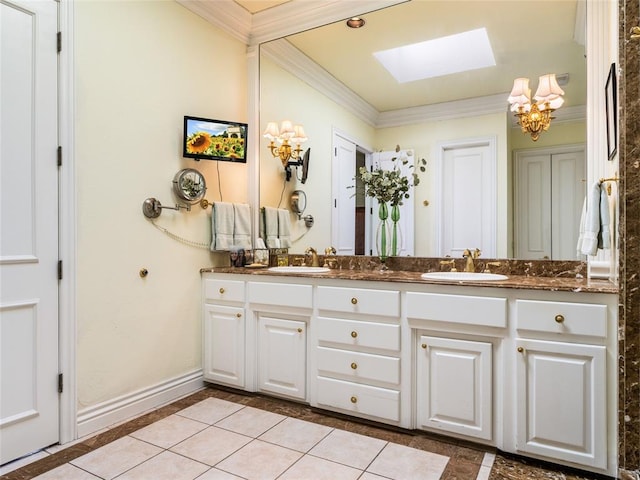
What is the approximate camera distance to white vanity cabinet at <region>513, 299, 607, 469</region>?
1739 mm

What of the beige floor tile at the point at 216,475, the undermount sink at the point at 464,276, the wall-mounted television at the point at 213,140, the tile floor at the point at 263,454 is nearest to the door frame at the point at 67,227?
the tile floor at the point at 263,454

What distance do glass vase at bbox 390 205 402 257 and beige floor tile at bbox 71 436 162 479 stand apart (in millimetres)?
1752

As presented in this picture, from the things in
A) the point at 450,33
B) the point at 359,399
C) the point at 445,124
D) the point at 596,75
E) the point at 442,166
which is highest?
the point at 450,33

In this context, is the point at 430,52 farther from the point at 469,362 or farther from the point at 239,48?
the point at 469,362

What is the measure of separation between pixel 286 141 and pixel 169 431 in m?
2.11

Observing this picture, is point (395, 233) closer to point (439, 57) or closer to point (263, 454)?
point (439, 57)

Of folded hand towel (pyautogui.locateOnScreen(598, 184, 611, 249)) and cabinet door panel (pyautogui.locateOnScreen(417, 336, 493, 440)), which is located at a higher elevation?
folded hand towel (pyautogui.locateOnScreen(598, 184, 611, 249))

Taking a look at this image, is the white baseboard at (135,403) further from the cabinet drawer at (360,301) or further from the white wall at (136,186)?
the cabinet drawer at (360,301)

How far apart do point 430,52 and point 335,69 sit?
70 centimetres

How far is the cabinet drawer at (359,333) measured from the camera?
218cm

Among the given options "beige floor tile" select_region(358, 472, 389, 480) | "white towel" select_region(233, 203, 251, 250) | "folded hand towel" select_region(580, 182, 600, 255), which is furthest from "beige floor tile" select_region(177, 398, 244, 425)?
"folded hand towel" select_region(580, 182, 600, 255)

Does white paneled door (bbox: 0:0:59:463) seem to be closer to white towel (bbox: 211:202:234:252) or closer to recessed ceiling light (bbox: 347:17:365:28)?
white towel (bbox: 211:202:234:252)

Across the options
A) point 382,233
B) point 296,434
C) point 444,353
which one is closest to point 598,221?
point 444,353

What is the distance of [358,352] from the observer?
7.50ft
